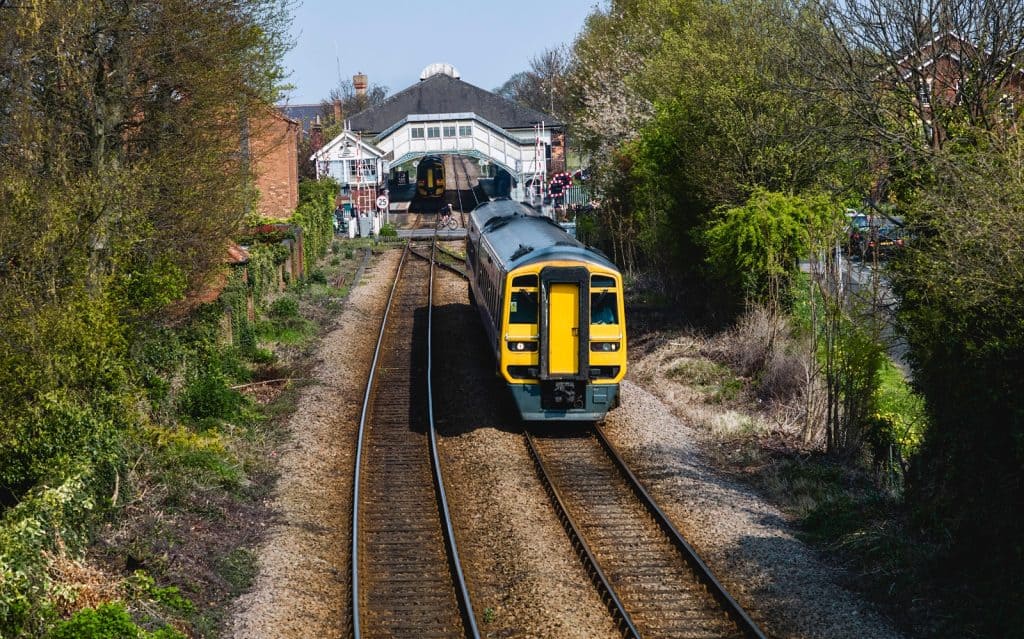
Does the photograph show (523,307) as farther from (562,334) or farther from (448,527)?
(448,527)

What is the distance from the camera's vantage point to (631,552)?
39.3 feet

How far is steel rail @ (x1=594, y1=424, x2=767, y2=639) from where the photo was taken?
9.91 metres

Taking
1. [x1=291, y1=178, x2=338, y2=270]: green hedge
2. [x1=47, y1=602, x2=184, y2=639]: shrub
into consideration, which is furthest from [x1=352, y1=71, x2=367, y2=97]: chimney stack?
[x1=47, y1=602, x2=184, y2=639]: shrub

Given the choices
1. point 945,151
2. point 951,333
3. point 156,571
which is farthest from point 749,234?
point 156,571

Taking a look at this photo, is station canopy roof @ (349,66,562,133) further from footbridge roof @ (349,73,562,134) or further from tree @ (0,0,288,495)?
tree @ (0,0,288,495)

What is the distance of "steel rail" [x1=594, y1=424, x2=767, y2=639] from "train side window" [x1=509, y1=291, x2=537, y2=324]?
2.42 metres

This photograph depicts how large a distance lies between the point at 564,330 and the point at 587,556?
4.96 metres

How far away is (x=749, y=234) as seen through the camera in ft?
68.3

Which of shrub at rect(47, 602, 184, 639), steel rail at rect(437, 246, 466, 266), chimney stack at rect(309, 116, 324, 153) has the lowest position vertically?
shrub at rect(47, 602, 184, 639)

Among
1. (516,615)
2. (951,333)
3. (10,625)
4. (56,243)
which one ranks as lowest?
(516,615)

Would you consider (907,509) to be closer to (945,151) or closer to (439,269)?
(945,151)

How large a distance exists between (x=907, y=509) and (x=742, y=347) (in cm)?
882

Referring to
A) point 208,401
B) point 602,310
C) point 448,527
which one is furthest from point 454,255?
point 448,527

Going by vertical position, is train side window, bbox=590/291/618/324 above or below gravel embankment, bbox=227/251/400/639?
above
